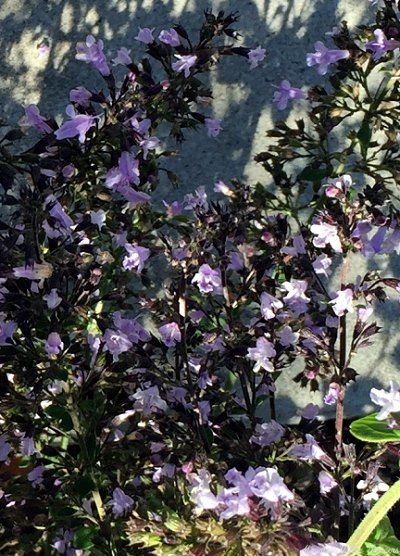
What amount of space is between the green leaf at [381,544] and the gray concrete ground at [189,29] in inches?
54.5

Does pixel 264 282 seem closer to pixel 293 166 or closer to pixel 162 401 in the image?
pixel 162 401

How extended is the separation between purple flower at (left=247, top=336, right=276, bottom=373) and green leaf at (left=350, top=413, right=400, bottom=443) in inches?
8.6

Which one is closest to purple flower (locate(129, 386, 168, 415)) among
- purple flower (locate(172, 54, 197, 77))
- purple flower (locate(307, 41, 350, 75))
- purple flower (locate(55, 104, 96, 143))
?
purple flower (locate(55, 104, 96, 143))

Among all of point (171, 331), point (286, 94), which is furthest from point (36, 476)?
point (286, 94)

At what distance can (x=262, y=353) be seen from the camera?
5.56 feet

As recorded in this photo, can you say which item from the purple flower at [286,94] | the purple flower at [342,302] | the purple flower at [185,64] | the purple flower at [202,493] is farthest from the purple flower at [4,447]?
the purple flower at [286,94]

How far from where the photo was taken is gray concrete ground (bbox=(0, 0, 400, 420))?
2.88 m

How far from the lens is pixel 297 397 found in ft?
8.99

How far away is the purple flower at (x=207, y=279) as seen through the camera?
1.59 metres

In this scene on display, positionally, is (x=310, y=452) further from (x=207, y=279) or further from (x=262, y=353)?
(x=207, y=279)

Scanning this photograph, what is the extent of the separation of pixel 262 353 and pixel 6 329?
0.53 metres

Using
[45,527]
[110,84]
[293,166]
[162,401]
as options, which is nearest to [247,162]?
[293,166]

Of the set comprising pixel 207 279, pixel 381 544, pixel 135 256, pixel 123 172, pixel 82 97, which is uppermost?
pixel 82 97

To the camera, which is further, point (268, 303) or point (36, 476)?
point (36, 476)
